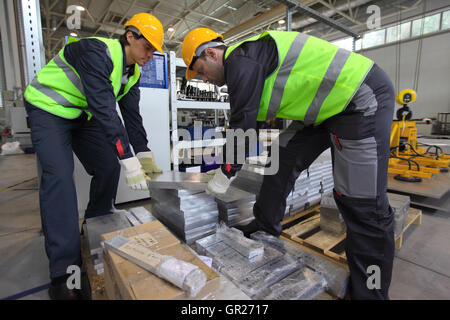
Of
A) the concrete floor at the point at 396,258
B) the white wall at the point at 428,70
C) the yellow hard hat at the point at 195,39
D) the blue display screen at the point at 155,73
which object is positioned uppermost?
the white wall at the point at 428,70

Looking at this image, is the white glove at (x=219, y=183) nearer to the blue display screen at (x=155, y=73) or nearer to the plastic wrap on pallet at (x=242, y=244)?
the plastic wrap on pallet at (x=242, y=244)

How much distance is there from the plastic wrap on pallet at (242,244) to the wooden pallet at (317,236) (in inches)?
20.0

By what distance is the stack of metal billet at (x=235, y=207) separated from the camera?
189 cm

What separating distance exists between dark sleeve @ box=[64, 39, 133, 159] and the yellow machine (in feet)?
11.6

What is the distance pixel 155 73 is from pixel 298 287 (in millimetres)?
2499

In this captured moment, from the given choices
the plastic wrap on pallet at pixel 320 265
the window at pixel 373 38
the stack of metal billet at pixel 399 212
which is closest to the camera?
the plastic wrap on pallet at pixel 320 265

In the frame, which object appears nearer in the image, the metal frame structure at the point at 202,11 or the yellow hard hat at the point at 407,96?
the yellow hard hat at the point at 407,96

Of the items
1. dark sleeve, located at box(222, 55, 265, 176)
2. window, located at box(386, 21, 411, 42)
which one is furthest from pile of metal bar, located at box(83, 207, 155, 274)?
window, located at box(386, 21, 411, 42)

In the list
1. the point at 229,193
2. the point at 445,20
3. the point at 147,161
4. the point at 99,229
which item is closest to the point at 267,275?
the point at 229,193

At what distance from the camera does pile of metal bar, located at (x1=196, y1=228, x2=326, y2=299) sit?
1.19 m

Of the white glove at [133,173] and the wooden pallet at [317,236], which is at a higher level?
the white glove at [133,173]

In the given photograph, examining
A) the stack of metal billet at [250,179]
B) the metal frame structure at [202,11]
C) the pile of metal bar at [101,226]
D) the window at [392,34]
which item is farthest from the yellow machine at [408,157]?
the window at [392,34]

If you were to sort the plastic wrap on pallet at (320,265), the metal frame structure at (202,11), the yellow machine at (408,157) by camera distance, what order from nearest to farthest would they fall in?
1. the plastic wrap on pallet at (320,265)
2. the yellow machine at (408,157)
3. the metal frame structure at (202,11)

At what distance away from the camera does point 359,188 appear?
1239 mm
